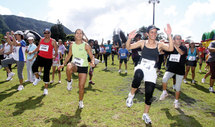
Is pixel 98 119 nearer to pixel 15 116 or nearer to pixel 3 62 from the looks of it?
pixel 15 116

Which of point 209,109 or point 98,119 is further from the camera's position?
point 209,109

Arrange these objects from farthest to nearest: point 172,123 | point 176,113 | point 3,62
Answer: point 3,62 < point 176,113 < point 172,123

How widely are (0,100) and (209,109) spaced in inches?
298

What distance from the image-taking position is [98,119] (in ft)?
12.1

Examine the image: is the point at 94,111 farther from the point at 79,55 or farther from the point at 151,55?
the point at 151,55

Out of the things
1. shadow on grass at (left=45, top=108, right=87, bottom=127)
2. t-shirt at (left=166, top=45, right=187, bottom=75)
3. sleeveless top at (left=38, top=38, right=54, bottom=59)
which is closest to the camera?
shadow on grass at (left=45, top=108, right=87, bottom=127)

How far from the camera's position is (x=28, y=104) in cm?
455

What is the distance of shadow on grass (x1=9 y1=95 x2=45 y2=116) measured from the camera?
4.08 meters

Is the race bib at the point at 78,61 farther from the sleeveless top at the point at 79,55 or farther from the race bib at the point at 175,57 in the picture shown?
the race bib at the point at 175,57

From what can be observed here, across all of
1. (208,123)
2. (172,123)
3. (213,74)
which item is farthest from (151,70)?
(213,74)

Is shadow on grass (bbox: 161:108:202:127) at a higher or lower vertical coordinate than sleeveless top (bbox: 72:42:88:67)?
lower

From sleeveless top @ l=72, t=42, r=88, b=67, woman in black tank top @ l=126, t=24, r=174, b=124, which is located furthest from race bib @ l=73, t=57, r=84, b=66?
woman in black tank top @ l=126, t=24, r=174, b=124

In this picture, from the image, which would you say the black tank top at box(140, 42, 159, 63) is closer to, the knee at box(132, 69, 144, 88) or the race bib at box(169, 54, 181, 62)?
the knee at box(132, 69, 144, 88)

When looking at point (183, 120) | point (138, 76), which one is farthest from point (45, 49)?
point (183, 120)
